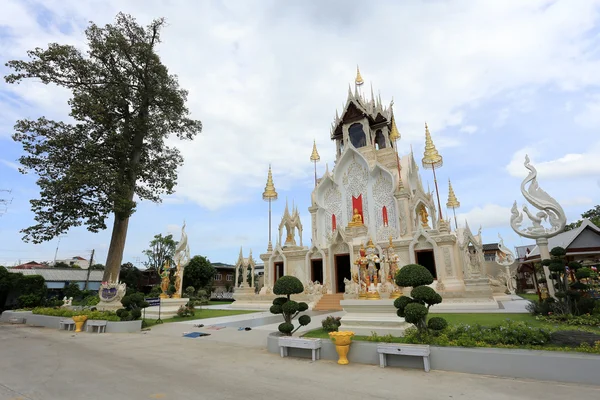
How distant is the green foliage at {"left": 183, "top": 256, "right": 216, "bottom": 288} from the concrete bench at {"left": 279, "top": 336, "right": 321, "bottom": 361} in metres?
34.4

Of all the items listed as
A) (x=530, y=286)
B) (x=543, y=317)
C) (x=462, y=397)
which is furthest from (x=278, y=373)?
(x=530, y=286)

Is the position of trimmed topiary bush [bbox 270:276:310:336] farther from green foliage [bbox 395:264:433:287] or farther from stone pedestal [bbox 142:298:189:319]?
stone pedestal [bbox 142:298:189:319]

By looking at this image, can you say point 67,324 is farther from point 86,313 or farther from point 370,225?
point 370,225

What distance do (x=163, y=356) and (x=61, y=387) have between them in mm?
2453

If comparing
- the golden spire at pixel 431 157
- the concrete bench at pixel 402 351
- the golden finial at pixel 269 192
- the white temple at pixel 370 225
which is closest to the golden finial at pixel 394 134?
the white temple at pixel 370 225

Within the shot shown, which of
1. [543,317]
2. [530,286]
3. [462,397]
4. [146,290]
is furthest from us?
[146,290]

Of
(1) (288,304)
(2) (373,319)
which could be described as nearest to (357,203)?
(2) (373,319)

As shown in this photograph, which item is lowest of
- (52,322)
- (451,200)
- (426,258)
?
(52,322)

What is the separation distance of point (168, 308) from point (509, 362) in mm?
15251

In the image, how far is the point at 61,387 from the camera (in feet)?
16.8

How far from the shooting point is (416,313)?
20.6ft

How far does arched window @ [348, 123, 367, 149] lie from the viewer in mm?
28172

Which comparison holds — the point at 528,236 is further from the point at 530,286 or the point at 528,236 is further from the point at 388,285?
the point at 530,286

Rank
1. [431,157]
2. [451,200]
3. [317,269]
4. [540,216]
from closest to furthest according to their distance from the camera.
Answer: [540,216] < [317,269] < [431,157] < [451,200]
